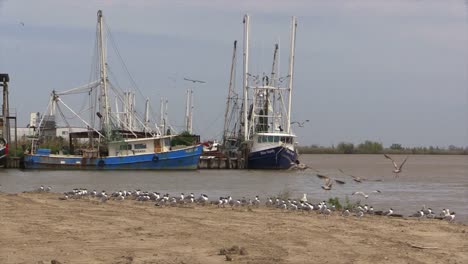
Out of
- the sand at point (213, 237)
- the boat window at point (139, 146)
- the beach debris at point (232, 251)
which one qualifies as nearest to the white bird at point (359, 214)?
the sand at point (213, 237)

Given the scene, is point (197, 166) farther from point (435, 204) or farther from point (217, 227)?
point (217, 227)

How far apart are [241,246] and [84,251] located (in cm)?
278

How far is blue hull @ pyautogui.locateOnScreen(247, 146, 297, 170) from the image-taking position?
204 feet

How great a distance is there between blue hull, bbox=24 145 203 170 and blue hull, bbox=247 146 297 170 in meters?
5.92

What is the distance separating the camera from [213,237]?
13.9 metres

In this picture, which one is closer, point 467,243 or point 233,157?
point 467,243

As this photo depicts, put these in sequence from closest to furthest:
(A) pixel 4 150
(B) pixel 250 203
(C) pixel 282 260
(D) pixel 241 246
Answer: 1. (C) pixel 282 260
2. (D) pixel 241 246
3. (B) pixel 250 203
4. (A) pixel 4 150

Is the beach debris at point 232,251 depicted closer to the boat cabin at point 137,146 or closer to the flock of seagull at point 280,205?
the flock of seagull at point 280,205

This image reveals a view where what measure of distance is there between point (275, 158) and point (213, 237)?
159ft

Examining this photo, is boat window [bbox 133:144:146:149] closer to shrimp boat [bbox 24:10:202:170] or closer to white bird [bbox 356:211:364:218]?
shrimp boat [bbox 24:10:202:170]

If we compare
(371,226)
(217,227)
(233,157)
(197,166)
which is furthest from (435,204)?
(233,157)

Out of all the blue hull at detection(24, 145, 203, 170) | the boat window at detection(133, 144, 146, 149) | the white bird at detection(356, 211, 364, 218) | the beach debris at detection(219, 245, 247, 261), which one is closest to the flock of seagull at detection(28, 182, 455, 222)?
the white bird at detection(356, 211, 364, 218)

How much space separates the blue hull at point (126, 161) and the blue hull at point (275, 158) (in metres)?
5.92

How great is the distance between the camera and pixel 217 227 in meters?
15.5
